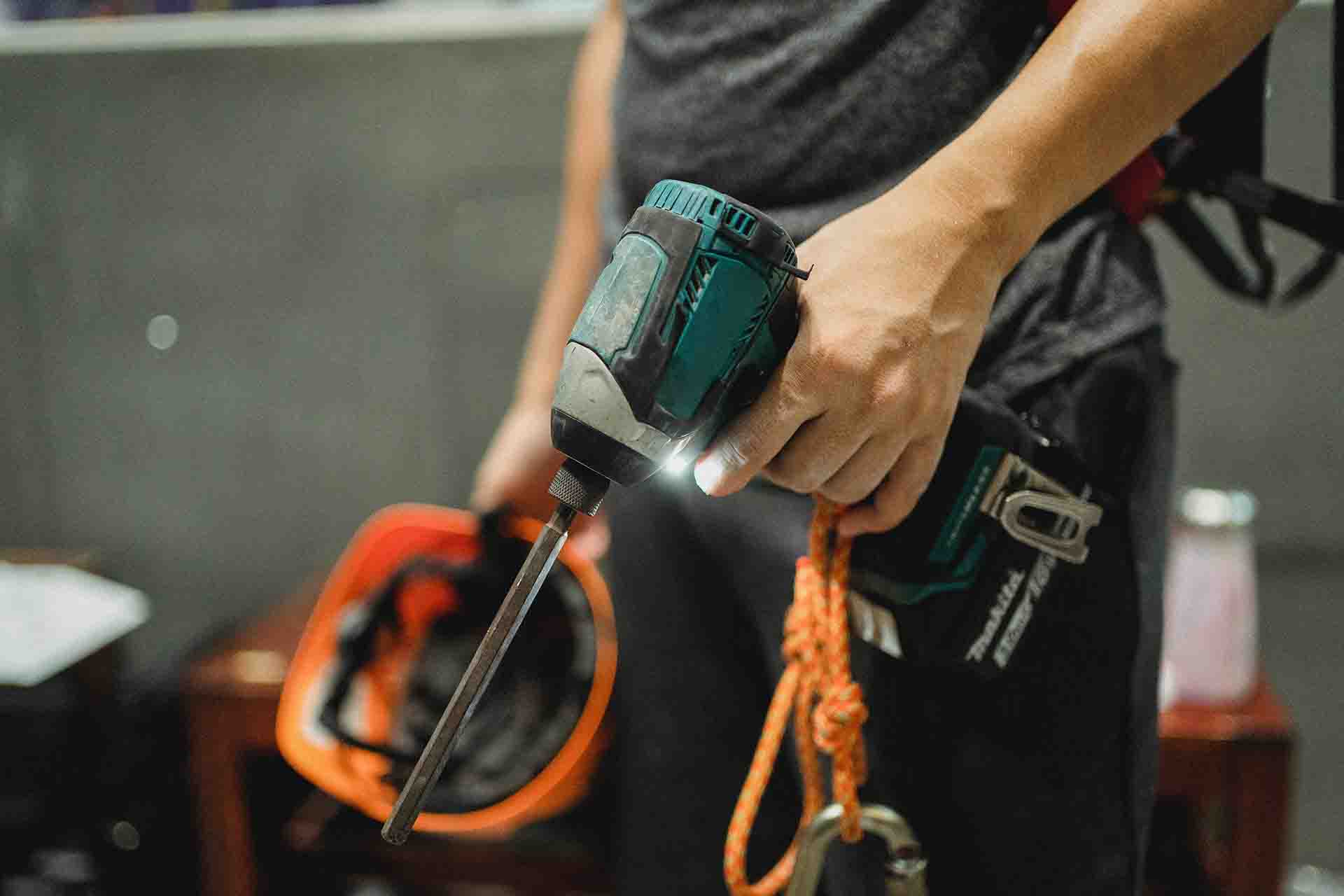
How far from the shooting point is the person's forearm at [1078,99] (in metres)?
0.43

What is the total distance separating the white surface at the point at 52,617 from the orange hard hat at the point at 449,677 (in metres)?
0.32

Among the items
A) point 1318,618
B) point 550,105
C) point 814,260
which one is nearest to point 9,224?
point 550,105

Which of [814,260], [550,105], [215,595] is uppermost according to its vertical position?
[550,105]

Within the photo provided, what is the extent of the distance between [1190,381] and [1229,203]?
2.15 feet

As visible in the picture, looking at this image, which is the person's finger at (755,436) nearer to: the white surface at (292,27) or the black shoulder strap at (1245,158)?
the black shoulder strap at (1245,158)

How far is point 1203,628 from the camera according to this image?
96 cm

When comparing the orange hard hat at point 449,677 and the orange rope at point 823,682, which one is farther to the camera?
the orange hard hat at point 449,677

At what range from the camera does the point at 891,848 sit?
0.51 metres

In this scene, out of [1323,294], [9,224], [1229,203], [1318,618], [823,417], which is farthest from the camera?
[9,224]

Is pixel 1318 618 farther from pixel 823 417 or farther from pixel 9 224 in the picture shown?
pixel 9 224

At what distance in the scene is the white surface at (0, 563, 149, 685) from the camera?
112cm

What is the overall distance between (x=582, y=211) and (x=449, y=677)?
49 cm

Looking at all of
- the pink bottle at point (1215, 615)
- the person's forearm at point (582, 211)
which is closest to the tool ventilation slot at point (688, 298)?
the person's forearm at point (582, 211)

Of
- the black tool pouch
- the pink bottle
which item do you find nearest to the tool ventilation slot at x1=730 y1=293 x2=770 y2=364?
the black tool pouch
